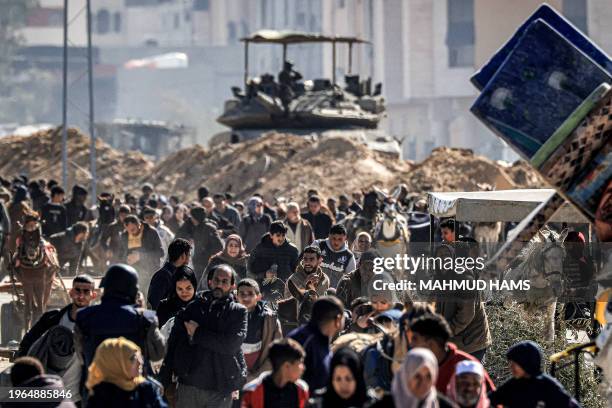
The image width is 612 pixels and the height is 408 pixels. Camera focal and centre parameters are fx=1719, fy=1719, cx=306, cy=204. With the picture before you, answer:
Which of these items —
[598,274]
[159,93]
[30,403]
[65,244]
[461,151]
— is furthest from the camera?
[159,93]

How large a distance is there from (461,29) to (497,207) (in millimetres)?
85959

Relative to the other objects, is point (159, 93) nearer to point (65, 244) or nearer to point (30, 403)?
point (65, 244)

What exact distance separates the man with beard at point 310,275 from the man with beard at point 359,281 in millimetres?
306

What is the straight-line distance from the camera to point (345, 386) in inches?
307

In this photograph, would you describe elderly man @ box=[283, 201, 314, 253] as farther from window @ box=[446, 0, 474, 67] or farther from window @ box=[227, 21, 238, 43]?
window @ box=[227, 21, 238, 43]

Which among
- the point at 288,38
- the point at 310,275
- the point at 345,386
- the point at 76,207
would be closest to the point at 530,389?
the point at 345,386

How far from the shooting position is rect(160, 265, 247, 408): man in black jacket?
10.5 metres

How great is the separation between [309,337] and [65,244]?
1526 cm

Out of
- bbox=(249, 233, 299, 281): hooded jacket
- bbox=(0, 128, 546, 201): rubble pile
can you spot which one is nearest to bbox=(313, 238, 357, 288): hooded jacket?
bbox=(249, 233, 299, 281): hooded jacket

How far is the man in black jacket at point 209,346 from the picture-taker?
34.6 feet

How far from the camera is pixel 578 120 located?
386 inches

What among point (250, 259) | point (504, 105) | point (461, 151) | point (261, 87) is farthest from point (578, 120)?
point (261, 87)

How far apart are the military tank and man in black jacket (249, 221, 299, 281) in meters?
28.1

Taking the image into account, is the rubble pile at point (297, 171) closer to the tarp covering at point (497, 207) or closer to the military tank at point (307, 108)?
the military tank at point (307, 108)
